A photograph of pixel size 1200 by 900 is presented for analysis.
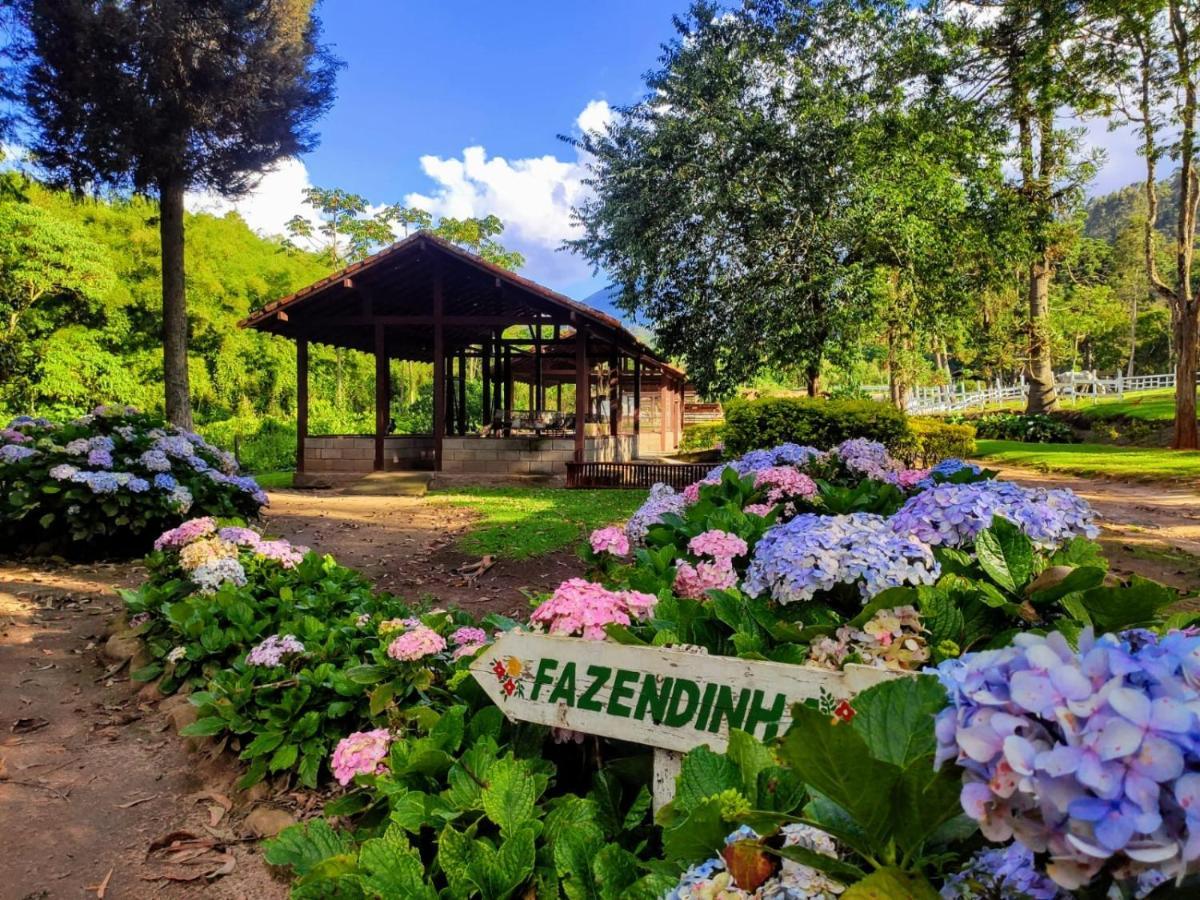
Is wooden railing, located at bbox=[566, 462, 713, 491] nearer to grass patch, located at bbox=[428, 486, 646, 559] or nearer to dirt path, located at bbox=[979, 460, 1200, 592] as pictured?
grass patch, located at bbox=[428, 486, 646, 559]

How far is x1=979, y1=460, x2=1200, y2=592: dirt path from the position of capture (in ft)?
15.1

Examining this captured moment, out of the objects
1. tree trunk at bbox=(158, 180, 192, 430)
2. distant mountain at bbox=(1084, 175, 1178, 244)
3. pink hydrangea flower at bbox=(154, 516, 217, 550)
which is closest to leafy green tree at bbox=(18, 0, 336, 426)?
tree trunk at bbox=(158, 180, 192, 430)

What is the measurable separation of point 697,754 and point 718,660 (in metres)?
0.22

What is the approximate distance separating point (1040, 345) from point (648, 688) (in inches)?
847

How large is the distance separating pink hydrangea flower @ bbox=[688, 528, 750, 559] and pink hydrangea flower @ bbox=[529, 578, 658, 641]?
19.4 inches

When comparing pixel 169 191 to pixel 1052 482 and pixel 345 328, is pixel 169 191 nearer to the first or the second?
pixel 345 328

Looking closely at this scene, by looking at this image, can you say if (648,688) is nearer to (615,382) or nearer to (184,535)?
(184,535)

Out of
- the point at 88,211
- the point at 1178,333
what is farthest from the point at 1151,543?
the point at 88,211

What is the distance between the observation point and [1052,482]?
10.6m

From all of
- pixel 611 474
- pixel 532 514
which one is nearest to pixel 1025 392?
pixel 611 474

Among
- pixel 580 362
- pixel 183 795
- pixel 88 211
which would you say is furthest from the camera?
pixel 88 211

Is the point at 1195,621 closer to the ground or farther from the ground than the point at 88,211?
closer to the ground

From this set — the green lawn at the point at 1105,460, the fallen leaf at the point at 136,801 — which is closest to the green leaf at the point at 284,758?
the fallen leaf at the point at 136,801

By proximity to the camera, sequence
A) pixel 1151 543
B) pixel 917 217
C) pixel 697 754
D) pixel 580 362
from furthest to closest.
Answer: pixel 580 362 < pixel 917 217 < pixel 1151 543 < pixel 697 754
